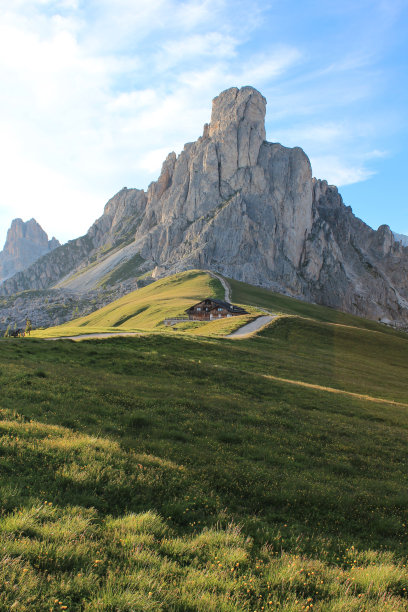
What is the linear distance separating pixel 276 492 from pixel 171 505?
329 centimetres

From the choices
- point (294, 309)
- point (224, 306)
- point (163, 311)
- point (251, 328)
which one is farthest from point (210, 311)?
point (294, 309)

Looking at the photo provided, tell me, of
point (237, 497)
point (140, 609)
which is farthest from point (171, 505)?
point (140, 609)

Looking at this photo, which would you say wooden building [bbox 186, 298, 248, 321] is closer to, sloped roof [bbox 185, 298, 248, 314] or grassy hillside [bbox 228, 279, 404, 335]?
sloped roof [bbox 185, 298, 248, 314]

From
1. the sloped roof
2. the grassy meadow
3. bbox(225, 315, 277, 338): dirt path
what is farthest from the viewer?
the sloped roof

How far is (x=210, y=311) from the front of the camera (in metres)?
87.1

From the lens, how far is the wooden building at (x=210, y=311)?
3408 inches

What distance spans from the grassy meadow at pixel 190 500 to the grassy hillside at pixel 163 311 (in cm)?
3734

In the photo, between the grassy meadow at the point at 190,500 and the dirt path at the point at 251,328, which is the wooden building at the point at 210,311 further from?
the grassy meadow at the point at 190,500

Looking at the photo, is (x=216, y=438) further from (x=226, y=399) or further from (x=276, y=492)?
(x=226, y=399)

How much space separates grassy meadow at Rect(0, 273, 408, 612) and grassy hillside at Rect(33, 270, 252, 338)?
37343 millimetres

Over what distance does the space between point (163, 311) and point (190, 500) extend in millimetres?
85064

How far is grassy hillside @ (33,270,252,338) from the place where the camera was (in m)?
62.8

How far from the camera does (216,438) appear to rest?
42.1 feet

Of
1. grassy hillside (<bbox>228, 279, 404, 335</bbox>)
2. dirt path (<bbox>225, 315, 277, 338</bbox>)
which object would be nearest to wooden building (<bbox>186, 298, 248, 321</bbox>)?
dirt path (<bbox>225, 315, 277, 338</bbox>)
